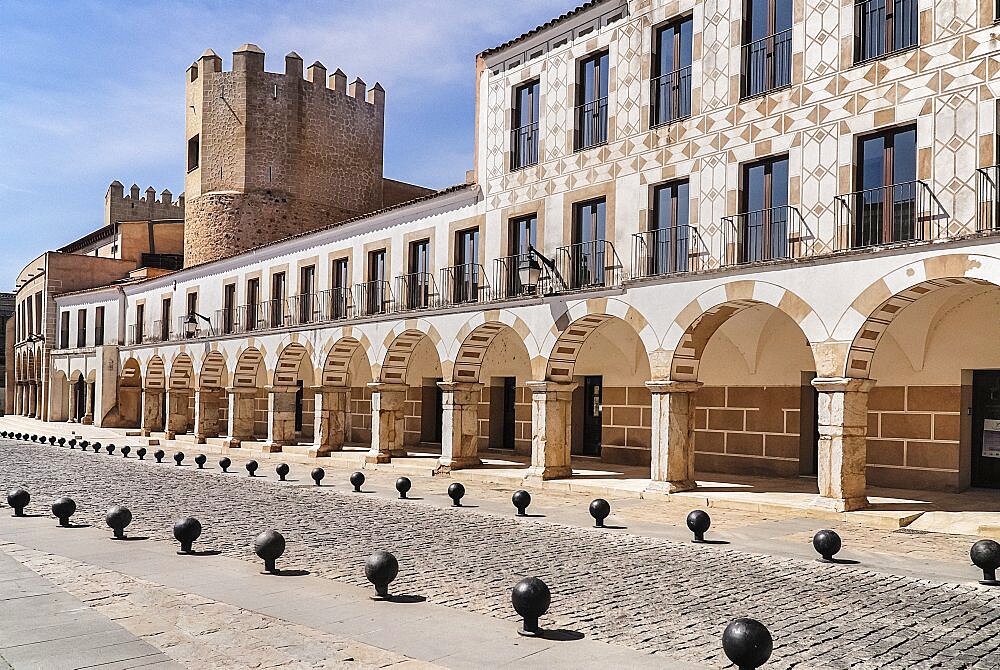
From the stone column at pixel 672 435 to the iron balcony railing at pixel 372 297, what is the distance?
9.28 metres

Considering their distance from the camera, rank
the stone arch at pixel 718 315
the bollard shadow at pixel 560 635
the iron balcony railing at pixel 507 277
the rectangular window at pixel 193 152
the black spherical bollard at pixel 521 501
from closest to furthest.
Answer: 1. the bollard shadow at pixel 560 635
2. the black spherical bollard at pixel 521 501
3. the stone arch at pixel 718 315
4. the iron balcony railing at pixel 507 277
5. the rectangular window at pixel 193 152

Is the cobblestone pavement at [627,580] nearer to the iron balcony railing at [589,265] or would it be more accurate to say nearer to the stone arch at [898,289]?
the stone arch at [898,289]

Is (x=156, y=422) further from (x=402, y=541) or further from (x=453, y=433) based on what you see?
(x=402, y=541)

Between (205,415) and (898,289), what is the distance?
2332 centimetres

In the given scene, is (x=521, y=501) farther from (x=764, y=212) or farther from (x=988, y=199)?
(x=988, y=199)

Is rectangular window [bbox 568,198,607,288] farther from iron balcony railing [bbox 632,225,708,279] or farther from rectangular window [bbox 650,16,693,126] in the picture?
rectangular window [bbox 650,16,693,126]

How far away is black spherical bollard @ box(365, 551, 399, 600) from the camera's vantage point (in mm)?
7340

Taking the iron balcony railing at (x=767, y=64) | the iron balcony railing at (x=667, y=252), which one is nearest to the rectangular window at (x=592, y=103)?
the iron balcony railing at (x=667, y=252)

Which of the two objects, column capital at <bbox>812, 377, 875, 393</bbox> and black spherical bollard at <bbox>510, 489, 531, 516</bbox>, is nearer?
column capital at <bbox>812, 377, 875, 393</bbox>

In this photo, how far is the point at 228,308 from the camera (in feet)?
98.0

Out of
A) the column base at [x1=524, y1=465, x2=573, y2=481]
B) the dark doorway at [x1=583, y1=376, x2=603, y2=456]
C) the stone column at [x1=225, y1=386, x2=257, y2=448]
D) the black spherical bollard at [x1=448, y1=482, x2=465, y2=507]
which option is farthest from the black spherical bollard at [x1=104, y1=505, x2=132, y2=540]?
the stone column at [x1=225, y1=386, x2=257, y2=448]

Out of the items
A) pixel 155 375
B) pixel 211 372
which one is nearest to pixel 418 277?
pixel 211 372

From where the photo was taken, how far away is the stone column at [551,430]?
1708cm

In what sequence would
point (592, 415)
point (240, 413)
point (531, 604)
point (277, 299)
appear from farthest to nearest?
point (240, 413) → point (277, 299) → point (592, 415) → point (531, 604)
